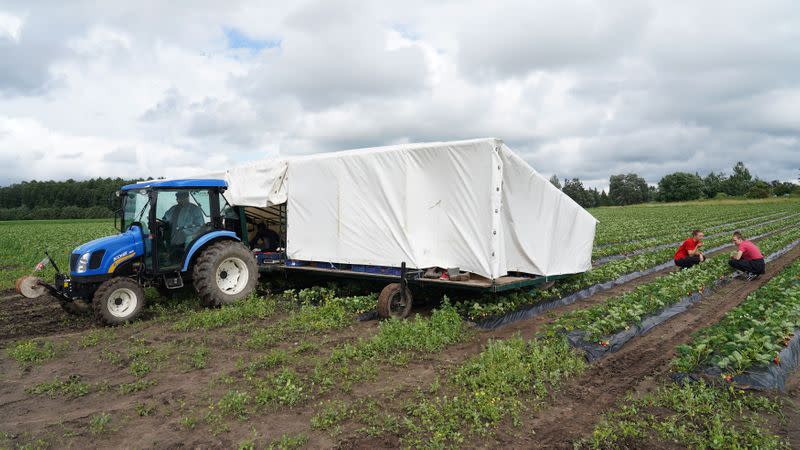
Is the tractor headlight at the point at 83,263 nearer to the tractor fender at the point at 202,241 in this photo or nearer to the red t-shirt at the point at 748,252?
the tractor fender at the point at 202,241

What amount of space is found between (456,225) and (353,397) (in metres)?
4.08

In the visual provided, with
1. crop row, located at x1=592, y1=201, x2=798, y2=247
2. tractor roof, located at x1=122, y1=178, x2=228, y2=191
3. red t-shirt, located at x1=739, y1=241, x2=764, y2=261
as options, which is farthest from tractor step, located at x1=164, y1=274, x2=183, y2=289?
crop row, located at x1=592, y1=201, x2=798, y2=247

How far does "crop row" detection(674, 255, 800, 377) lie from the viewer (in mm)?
5754

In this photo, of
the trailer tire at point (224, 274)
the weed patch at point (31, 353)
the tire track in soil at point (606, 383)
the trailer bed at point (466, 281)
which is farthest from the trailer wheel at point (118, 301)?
the tire track in soil at point (606, 383)

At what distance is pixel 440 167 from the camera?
8.64 m

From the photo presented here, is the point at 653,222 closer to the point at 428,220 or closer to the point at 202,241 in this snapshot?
the point at 428,220

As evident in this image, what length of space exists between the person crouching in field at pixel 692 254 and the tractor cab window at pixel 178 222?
1286cm

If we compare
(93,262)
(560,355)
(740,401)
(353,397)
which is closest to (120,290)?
(93,262)

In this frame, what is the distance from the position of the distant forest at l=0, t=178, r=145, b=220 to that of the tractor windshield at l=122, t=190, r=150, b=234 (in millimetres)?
79754

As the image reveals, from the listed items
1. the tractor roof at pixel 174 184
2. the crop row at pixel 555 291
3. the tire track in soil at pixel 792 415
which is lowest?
the tire track in soil at pixel 792 415

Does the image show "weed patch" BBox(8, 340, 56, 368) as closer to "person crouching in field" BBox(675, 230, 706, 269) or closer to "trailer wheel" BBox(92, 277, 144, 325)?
"trailer wheel" BBox(92, 277, 144, 325)

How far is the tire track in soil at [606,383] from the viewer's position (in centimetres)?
453

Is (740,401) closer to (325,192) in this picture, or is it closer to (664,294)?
(664,294)

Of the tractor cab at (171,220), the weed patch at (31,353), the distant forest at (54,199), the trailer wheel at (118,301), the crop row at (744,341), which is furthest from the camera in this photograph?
the distant forest at (54,199)
